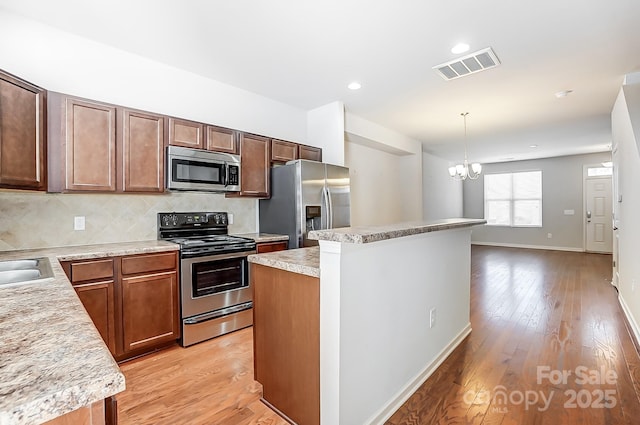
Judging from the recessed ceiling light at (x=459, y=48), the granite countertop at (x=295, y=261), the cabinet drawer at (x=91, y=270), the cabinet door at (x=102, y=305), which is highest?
the recessed ceiling light at (x=459, y=48)

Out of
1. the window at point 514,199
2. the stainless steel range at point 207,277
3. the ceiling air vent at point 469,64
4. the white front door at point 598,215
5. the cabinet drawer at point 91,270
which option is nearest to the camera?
the cabinet drawer at point 91,270

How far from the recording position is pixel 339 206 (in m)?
3.84

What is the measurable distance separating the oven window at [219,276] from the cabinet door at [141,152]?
0.84 meters

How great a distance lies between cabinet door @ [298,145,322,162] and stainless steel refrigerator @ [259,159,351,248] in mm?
472

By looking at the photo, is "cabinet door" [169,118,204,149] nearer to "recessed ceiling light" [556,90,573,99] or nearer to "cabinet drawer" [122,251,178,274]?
"cabinet drawer" [122,251,178,274]

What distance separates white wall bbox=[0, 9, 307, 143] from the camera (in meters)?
2.31

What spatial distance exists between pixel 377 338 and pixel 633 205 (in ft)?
10.4

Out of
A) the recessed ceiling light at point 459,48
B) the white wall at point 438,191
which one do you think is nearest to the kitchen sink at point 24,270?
the recessed ceiling light at point 459,48

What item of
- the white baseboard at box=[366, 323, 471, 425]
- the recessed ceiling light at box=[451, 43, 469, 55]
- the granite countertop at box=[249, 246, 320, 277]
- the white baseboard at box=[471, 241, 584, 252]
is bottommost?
the white baseboard at box=[366, 323, 471, 425]

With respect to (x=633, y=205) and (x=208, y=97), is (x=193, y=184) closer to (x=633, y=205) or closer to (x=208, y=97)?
(x=208, y=97)

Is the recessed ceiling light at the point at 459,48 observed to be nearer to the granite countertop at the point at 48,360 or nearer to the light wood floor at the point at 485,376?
the light wood floor at the point at 485,376

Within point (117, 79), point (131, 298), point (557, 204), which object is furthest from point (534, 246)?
point (117, 79)

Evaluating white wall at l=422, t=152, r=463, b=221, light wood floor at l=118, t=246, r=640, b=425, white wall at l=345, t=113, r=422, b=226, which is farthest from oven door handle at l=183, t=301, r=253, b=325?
white wall at l=422, t=152, r=463, b=221

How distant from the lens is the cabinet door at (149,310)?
240 centimetres
